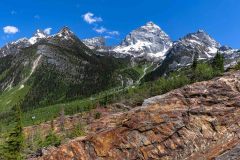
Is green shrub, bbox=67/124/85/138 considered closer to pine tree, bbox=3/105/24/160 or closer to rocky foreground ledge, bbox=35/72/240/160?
pine tree, bbox=3/105/24/160

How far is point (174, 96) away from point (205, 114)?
470 inches

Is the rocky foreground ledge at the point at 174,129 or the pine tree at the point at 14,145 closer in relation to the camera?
the rocky foreground ledge at the point at 174,129

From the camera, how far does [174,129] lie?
221 feet

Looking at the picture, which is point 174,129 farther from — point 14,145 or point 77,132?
point 77,132

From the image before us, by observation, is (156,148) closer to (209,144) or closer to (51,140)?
(209,144)

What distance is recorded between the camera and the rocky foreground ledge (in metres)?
62.3

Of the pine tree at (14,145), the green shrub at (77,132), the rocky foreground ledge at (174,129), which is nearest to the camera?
the rocky foreground ledge at (174,129)

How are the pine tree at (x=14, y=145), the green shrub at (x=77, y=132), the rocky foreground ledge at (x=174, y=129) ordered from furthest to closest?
the green shrub at (x=77, y=132)
the pine tree at (x=14, y=145)
the rocky foreground ledge at (x=174, y=129)

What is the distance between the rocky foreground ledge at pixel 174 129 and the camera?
62.3 m

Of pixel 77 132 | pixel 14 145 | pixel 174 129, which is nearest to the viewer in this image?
pixel 174 129

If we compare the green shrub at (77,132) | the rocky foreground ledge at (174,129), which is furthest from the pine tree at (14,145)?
the green shrub at (77,132)

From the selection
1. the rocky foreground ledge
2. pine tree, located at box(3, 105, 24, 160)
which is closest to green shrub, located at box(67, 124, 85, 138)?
pine tree, located at box(3, 105, 24, 160)

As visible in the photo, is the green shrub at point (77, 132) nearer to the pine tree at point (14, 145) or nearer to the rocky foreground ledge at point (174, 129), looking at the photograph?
the pine tree at point (14, 145)

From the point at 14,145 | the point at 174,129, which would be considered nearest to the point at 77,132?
the point at 14,145
